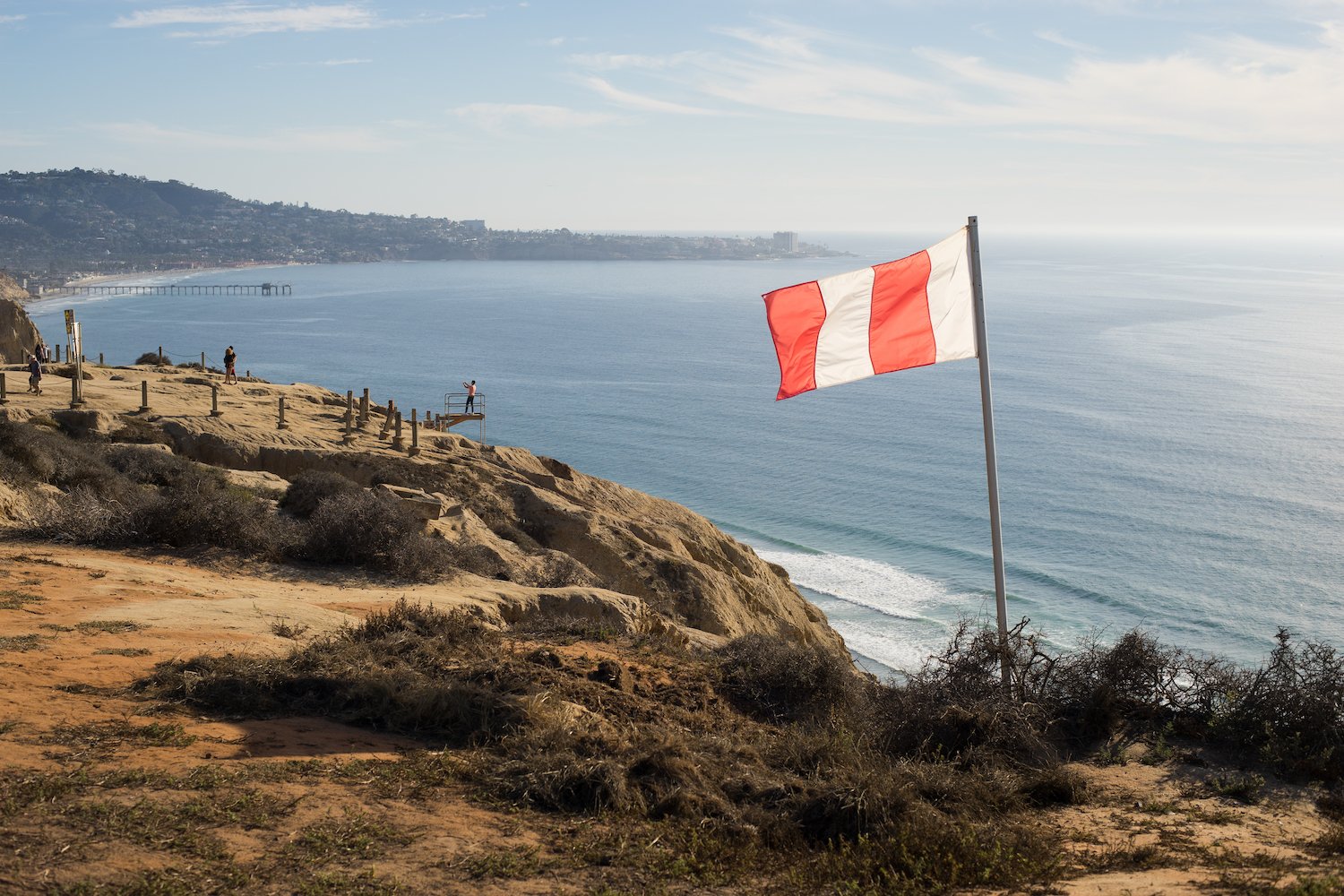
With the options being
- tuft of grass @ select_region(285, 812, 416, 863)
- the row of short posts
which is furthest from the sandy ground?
the row of short posts

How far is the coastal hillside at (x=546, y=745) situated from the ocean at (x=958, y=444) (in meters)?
Answer: 25.2

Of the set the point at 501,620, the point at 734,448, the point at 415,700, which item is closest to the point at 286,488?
the point at 501,620

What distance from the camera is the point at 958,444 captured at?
70438 millimetres

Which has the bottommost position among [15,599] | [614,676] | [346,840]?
[614,676]

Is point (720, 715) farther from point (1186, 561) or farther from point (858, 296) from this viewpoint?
point (1186, 561)

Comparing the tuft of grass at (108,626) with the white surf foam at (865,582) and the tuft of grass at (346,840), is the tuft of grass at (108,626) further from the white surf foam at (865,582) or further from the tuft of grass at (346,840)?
the white surf foam at (865,582)

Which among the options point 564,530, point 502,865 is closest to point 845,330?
point 502,865

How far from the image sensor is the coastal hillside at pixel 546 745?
21.4ft

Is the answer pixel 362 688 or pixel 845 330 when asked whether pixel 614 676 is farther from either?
pixel 845 330

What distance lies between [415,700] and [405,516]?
808cm

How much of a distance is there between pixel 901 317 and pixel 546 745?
5.67 meters

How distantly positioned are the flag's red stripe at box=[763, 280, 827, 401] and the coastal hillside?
3.11m

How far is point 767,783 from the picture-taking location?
7926 millimetres

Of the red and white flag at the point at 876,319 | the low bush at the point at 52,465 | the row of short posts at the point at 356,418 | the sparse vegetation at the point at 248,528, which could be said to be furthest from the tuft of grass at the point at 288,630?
the row of short posts at the point at 356,418
